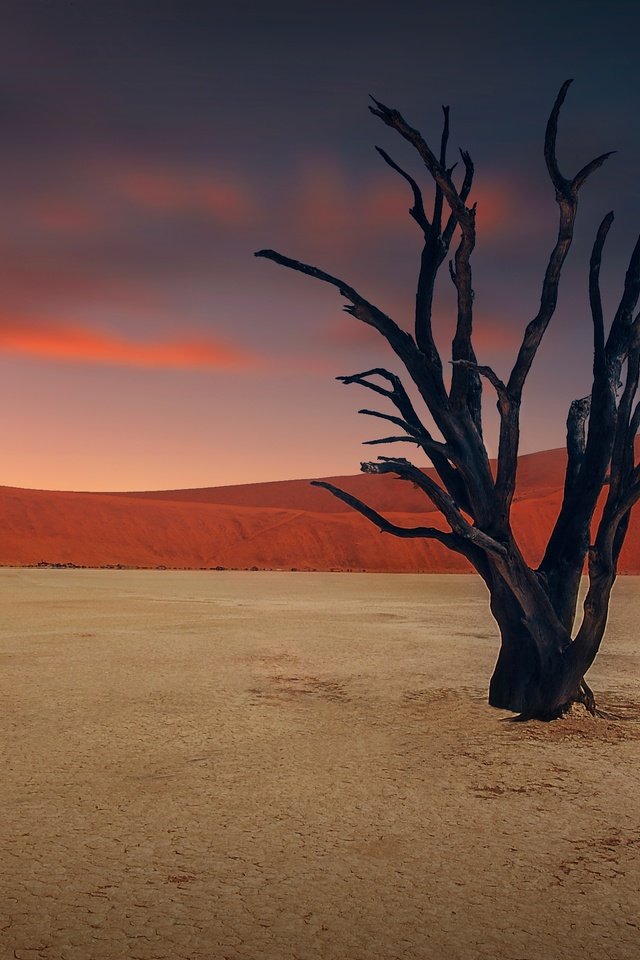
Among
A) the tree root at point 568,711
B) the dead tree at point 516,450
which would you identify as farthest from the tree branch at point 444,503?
the tree root at point 568,711

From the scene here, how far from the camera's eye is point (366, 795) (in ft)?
20.6

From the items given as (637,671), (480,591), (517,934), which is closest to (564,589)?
(637,671)

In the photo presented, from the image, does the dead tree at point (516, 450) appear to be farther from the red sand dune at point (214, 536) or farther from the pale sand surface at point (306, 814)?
the red sand dune at point (214, 536)

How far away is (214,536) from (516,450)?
59066 mm

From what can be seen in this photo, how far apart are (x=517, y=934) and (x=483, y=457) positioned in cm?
630

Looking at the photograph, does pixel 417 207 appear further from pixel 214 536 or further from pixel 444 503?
pixel 214 536

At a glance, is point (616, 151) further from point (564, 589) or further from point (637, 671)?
point (637, 671)

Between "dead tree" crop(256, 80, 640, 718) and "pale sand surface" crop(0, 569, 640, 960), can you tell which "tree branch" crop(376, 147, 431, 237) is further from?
"pale sand surface" crop(0, 569, 640, 960)

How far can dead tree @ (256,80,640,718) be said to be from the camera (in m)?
A: 8.99

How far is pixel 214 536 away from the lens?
67250mm

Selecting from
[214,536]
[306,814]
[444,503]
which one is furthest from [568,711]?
[214,536]

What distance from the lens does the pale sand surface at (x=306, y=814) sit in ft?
13.2

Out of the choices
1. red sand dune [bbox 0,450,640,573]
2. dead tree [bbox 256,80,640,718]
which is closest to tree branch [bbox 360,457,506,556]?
dead tree [bbox 256,80,640,718]

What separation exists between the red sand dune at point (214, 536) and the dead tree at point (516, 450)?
45.8 metres
